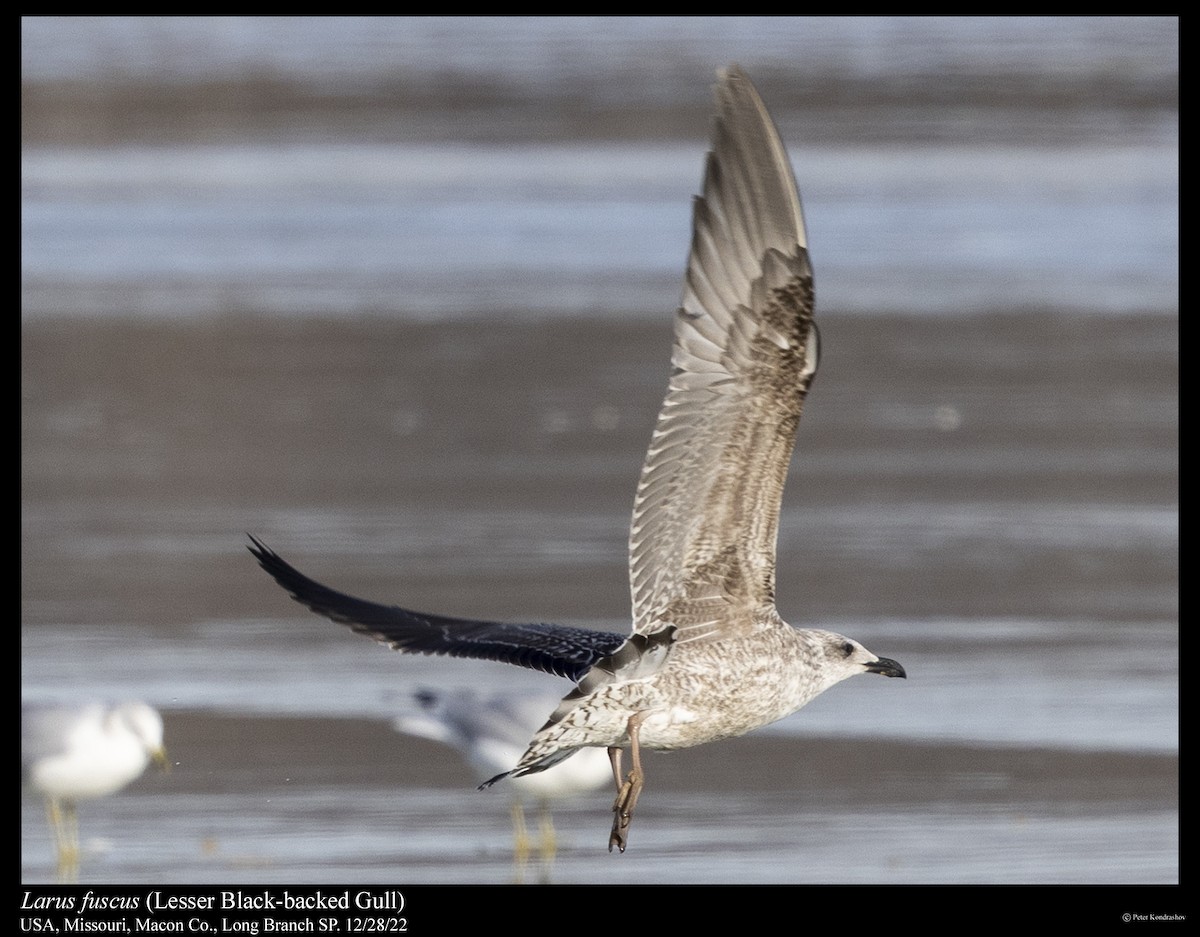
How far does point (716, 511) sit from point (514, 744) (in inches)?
85.0

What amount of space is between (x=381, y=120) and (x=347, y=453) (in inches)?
492

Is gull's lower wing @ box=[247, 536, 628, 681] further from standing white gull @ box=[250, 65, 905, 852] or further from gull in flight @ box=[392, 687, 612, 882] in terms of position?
gull in flight @ box=[392, 687, 612, 882]

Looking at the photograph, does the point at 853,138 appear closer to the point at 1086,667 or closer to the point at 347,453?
the point at 347,453

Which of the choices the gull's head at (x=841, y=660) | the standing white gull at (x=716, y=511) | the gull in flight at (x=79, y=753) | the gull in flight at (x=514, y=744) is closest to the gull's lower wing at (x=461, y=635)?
the standing white gull at (x=716, y=511)

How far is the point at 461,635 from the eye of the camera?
6.55 m

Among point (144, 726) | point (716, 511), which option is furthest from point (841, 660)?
point (144, 726)

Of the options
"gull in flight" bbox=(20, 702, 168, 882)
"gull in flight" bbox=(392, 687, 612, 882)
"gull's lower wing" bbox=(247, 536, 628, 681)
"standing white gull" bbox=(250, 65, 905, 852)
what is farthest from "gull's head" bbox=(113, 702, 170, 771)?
"standing white gull" bbox=(250, 65, 905, 852)

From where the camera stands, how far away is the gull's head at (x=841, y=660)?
662 cm

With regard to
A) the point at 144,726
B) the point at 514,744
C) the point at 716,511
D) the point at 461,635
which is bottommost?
the point at 514,744

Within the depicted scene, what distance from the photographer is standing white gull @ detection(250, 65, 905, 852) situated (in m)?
5.98

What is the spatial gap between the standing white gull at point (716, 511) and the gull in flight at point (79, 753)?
73.4 inches

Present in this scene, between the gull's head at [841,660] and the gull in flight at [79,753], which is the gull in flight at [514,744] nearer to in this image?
the gull in flight at [79,753]

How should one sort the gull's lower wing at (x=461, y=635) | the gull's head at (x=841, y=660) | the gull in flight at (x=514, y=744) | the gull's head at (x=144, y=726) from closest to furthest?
1. the gull's lower wing at (x=461, y=635)
2. the gull's head at (x=841, y=660)
3. the gull in flight at (x=514, y=744)
4. the gull's head at (x=144, y=726)

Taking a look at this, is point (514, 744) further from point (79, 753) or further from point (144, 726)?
point (79, 753)
